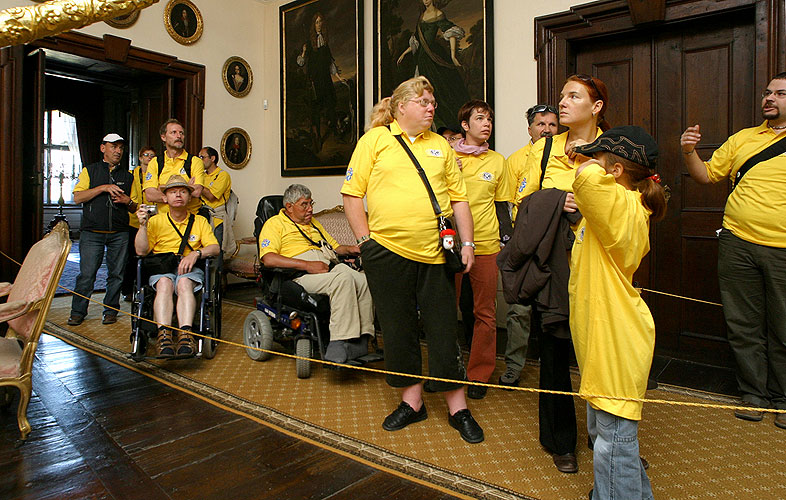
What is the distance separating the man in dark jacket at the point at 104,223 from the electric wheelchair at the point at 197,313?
5.38 feet

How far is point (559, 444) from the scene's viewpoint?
244 cm

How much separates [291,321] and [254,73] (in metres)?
5.72

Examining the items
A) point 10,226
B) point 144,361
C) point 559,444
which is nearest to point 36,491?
point 144,361

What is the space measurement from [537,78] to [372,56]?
2534 millimetres

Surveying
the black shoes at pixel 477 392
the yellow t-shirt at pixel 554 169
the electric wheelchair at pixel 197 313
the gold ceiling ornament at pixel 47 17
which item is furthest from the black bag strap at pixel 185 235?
the gold ceiling ornament at pixel 47 17

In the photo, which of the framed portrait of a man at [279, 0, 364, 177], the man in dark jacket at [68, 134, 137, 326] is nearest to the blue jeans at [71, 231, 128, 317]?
the man in dark jacket at [68, 134, 137, 326]

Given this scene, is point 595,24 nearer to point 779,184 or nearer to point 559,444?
point 779,184

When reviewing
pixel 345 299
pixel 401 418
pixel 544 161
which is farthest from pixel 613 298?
pixel 345 299

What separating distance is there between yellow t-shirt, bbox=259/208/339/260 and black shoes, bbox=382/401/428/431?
66.4 inches

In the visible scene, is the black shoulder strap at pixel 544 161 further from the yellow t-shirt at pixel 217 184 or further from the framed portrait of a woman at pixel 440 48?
the yellow t-shirt at pixel 217 184

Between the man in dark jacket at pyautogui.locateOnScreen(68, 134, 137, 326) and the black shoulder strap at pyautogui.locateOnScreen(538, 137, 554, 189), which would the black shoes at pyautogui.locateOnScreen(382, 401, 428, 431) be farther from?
the man in dark jacket at pyautogui.locateOnScreen(68, 134, 137, 326)

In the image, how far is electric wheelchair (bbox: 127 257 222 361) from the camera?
3.94 metres

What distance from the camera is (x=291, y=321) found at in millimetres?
3883

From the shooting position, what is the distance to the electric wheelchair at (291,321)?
3.76m
